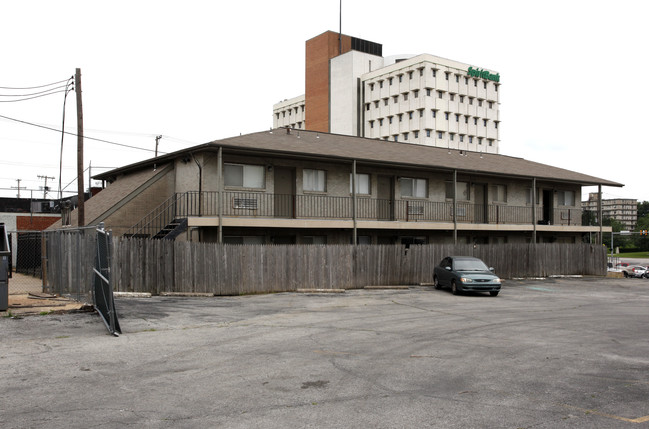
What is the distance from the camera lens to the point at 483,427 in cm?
592

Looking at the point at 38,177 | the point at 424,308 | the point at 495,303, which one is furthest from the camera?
the point at 38,177

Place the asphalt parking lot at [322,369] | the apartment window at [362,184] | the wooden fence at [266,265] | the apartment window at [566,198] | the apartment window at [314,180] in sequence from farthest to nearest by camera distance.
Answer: the apartment window at [566,198], the apartment window at [362,184], the apartment window at [314,180], the wooden fence at [266,265], the asphalt parking lot at [322,369]

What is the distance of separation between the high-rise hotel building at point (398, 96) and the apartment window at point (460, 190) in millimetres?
51174

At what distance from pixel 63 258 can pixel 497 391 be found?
12535 mm

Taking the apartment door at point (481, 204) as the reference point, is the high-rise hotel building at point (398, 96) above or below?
above

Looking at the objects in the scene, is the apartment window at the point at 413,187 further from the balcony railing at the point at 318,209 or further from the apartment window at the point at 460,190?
the apartment window at the point at 460,190

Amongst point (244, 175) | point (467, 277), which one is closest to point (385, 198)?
point (244, 175)

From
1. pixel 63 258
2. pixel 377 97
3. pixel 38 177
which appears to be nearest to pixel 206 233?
pixel 63 258

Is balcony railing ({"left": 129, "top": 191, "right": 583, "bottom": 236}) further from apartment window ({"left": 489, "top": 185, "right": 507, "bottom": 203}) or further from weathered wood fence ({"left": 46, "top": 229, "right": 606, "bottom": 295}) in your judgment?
weathered wood fence ({"left": 46, "top": 229, "right": 606, "bottom": 295})

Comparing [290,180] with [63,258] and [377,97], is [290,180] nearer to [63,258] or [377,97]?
[63,258]

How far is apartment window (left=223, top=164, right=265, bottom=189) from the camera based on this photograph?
23516mm

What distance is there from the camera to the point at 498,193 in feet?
110

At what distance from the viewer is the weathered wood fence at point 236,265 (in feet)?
51.8

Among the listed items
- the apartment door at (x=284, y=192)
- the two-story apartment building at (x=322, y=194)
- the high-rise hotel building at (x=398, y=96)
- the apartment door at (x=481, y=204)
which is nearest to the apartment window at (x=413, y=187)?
the two-story apartment building at (x=322, y=194)
